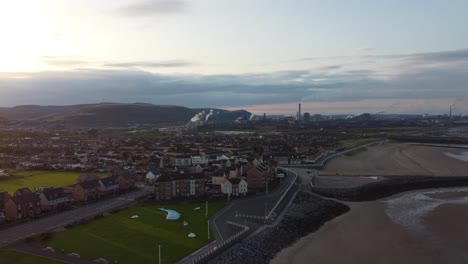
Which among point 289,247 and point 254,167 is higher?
point 254,167

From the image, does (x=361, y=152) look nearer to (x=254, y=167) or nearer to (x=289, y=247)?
(x=254, y=167)

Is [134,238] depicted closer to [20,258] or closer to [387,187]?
[20,258]

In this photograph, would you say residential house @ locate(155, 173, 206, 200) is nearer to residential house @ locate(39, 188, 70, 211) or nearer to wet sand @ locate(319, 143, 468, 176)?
residential house @ locate(39, 188, 70, 211)

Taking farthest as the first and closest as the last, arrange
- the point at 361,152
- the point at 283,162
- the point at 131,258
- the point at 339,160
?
the point at 361,152
the point at 339,160
the point at 283,162
the point at 131,258

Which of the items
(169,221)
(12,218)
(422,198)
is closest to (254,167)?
(169,221)

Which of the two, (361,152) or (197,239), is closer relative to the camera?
(197,239)

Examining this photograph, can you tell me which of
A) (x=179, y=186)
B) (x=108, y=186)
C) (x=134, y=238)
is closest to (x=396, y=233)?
(x=134, y=238)
